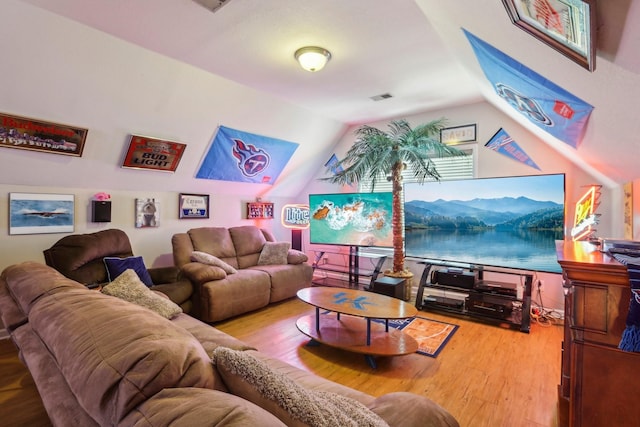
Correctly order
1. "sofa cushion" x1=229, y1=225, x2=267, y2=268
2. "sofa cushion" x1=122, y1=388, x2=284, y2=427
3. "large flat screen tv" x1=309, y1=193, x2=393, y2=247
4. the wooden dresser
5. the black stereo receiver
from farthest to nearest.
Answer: "sofa cushion" x1=229, y1=225, x2=267, y2=268, "large flat screen tv" x1=309, y1=193, x2=393, y2=247, the black stereo receiver, the wooden dresser, "sofa cushion" x1=122, y1=388, x2=284, y2=427

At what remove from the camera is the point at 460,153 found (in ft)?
13.1

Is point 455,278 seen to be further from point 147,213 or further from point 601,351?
point 147,213

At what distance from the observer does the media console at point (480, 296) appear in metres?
3.32

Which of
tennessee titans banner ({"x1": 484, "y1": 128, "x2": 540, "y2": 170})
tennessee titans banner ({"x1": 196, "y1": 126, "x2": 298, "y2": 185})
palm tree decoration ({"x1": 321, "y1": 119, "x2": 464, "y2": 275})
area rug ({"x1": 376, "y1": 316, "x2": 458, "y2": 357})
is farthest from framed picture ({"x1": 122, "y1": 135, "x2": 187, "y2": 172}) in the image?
tennessee titans banner ({"x1": 484, "y1": 128, "x2": 540, "y2": 170})

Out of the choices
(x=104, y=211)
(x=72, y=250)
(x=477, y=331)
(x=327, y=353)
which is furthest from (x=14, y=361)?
(x=477, y=331)

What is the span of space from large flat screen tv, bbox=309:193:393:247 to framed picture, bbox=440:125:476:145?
1142 millimetres

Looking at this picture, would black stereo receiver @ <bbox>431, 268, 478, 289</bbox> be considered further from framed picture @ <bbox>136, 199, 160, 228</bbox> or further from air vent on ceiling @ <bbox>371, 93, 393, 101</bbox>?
framed picture @ <bbox>136, 199, 160, 228</bbox>

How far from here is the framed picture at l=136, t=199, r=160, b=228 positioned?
3861mm

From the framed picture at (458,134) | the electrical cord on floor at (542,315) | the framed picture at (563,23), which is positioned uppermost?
the framed picture at (458,134)

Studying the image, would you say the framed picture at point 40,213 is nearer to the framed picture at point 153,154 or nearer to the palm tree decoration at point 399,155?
the framed picture at point 153,154

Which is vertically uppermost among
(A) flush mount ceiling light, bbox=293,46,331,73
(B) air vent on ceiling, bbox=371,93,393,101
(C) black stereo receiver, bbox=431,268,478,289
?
(B) air vent on ceiling, bbox=371,93,393,101

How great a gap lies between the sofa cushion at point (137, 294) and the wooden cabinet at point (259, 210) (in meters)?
2.82

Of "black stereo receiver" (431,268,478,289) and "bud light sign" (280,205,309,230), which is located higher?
"bud light sign" (280,205,309,230)

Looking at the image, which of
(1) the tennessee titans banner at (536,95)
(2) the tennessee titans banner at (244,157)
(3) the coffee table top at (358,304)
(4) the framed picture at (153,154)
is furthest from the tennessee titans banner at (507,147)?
(4) the framed picture at (153,154)
